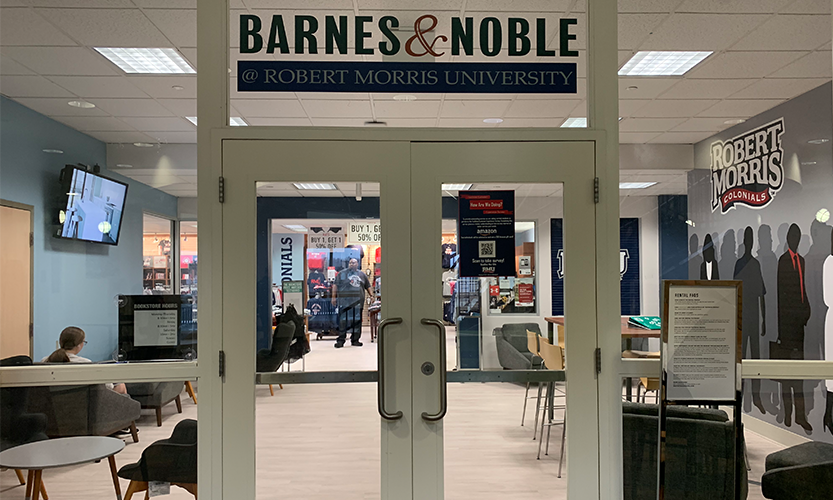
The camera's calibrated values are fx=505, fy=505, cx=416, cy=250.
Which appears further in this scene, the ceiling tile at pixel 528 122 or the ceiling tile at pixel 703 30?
the ceiling tile at pixel 703 30

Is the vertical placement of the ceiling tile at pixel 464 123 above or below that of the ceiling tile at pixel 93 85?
below

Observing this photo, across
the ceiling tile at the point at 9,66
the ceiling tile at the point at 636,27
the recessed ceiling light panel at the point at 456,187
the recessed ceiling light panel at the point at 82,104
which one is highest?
the ceiling tile at the point at 636,27

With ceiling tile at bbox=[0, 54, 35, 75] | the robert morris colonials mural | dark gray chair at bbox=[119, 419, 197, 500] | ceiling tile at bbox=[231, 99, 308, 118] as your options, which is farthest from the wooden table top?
ceiling tile at bbox=[0, 54, 35, 75]

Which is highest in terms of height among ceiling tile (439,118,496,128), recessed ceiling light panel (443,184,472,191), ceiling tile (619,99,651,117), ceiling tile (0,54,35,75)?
ceiling tile (0,54,35,75)

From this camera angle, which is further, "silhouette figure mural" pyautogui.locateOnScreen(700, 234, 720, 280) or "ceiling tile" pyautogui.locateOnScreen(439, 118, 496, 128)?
"silhouette figure mural" pyautogui.locateOnScreen(700, 234, 720, 280)

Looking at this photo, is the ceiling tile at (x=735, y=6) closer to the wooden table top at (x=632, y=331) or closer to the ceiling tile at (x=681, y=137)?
the ceiling tile at (x=681, y=137)

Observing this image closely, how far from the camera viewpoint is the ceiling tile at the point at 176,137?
2.30 meters

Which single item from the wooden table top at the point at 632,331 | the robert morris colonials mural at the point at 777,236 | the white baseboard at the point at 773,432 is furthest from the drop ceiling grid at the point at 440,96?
the white baseboard at the point at 773,432

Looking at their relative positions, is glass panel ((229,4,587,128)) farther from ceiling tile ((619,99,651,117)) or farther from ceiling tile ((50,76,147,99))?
ceiling tile ((50,76,147,99))

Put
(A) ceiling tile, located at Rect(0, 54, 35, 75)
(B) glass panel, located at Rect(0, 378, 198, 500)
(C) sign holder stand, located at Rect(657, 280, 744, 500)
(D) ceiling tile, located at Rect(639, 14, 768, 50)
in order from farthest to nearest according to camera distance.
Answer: (D) ceiling tile, located at Rect(639, 14, 768, 50) < (A) ceiling tile, located at Rect(0, 54, 35, 75) < (B) glass panel, located at Rect(0, 378, 198, 500) < (C) sign holder stand, located at Rect(657, 280, 744, 500)

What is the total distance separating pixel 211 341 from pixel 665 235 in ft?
7.03

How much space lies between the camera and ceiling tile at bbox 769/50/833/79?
94.3 inches

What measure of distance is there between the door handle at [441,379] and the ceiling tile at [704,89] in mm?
1528

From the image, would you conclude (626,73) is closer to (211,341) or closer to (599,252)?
(599,252)
